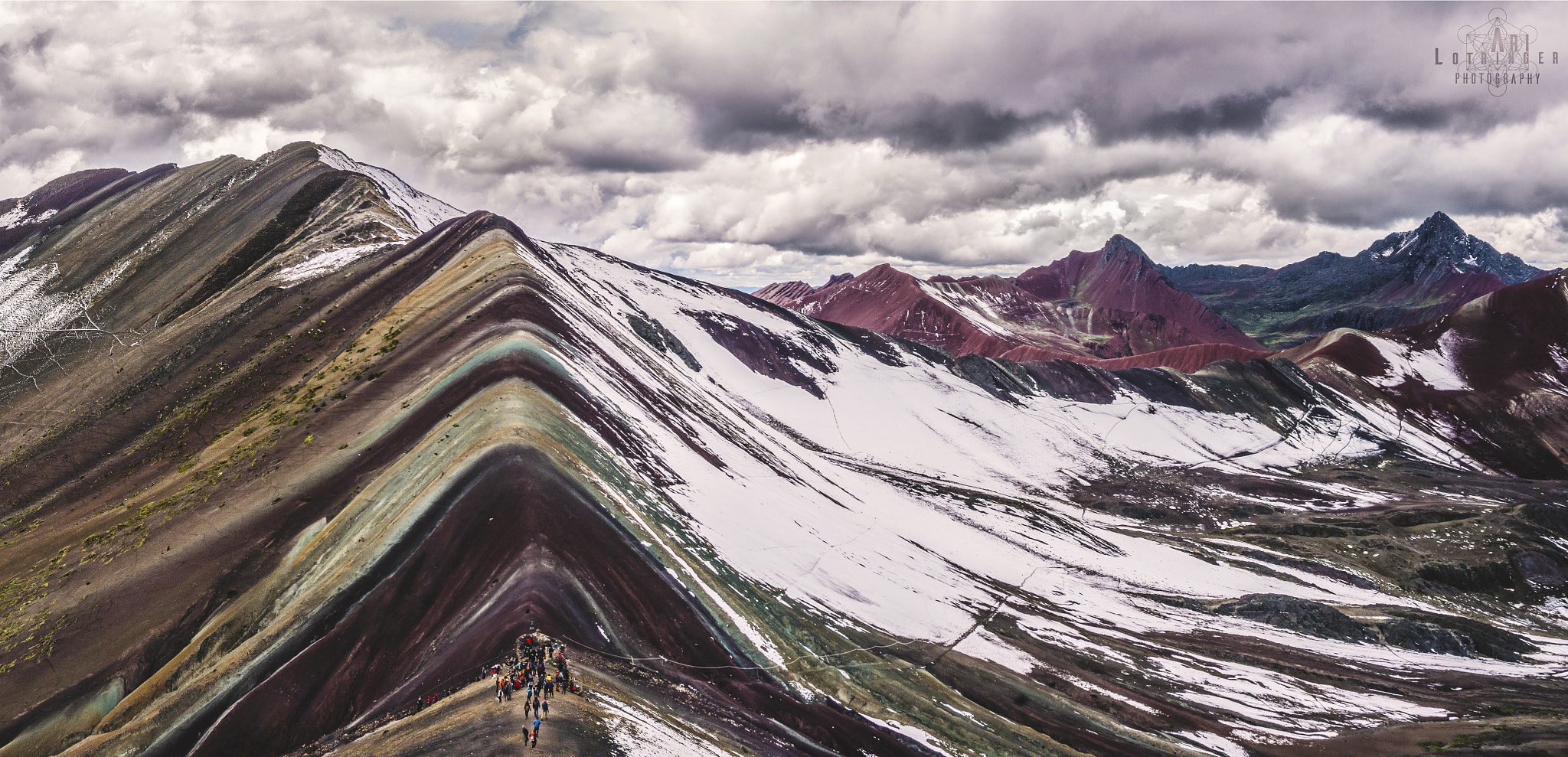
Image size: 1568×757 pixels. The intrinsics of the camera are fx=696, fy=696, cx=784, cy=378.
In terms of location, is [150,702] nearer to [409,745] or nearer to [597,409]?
[409,745]

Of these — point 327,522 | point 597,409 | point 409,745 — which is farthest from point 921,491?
point 409,745

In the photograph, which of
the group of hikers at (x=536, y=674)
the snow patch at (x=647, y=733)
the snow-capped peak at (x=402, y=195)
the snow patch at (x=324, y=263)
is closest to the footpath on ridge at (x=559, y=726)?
the snow patch at (x=647, y=733)

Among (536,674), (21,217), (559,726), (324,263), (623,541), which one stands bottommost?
(559,726)

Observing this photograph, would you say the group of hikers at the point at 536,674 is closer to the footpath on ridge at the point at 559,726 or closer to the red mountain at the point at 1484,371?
the footpath on ridge at the point at 559,726

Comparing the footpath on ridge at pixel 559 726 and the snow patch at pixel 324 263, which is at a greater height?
the snow patch at pixel 324 263

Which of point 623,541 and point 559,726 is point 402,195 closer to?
point 623,541

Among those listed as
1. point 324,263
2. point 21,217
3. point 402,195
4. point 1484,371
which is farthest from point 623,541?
point 1484,371
